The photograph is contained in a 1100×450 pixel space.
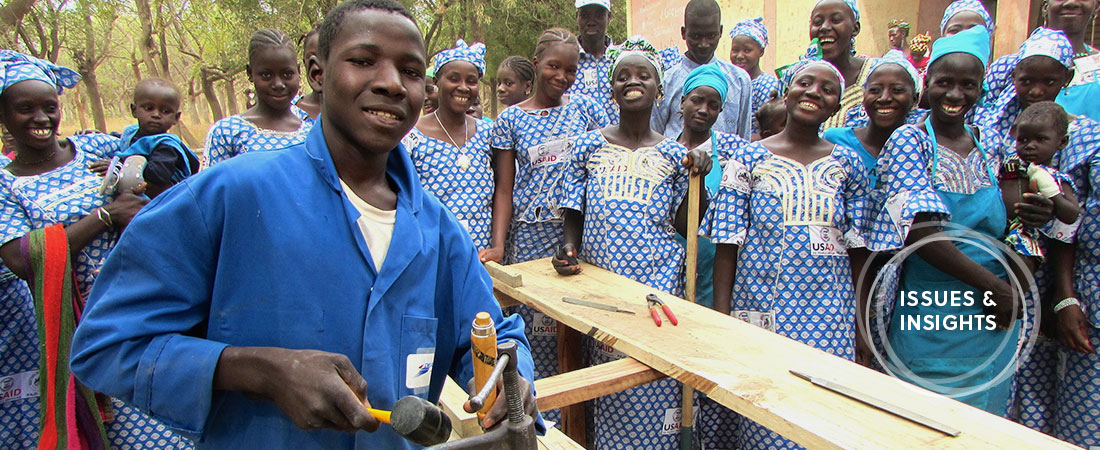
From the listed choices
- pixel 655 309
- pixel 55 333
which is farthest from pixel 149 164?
pixel 655 309

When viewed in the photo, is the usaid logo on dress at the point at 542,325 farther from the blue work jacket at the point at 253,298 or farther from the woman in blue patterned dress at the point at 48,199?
the blue work jacket at the point at 253,298

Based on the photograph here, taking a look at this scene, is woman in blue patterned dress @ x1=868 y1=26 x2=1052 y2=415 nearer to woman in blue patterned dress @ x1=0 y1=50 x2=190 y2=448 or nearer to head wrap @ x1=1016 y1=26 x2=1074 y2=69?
head wrap @ x1=1016 y1=26 x2=1074 y2=69

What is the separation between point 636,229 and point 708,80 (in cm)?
92

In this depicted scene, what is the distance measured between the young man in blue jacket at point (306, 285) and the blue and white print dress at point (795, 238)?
1.64m

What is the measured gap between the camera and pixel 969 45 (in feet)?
8.46

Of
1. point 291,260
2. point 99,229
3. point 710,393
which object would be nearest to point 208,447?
point 291,260

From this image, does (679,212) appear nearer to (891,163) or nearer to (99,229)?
(891,163)

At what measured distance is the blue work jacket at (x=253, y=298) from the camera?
1.00 m

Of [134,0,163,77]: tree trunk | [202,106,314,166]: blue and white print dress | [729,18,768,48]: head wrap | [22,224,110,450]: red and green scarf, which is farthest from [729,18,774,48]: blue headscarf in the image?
[134,0,163,77]: tree trunk

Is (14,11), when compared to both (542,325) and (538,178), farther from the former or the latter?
(542,325)

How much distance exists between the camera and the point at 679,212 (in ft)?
9.98

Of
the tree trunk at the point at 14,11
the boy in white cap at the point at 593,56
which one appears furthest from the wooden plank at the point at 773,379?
the tree trunk at the point at 14,11

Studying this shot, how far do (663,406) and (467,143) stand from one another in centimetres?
166

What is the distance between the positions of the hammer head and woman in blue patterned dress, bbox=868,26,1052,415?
7.12 feet
